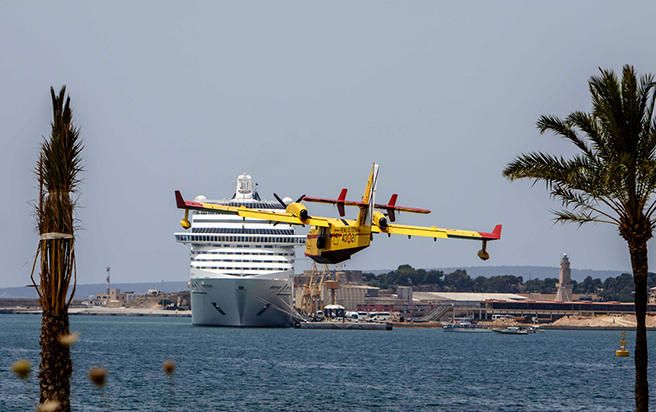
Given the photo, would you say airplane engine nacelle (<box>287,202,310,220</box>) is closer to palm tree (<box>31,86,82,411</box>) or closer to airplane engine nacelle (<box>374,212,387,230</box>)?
airplane engine nacelle (<box>374,212,387,230</box>)

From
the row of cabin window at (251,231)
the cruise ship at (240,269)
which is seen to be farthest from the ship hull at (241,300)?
the row of cabin window at (251,231)

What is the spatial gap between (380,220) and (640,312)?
61.2 ft

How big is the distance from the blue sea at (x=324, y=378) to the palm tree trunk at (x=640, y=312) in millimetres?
15482

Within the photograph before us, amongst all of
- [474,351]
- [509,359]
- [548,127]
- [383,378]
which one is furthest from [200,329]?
[548,127]

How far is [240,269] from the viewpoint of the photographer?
154750mm

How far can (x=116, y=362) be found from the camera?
10038cm

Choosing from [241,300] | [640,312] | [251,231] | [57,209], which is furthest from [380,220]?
[251,231]

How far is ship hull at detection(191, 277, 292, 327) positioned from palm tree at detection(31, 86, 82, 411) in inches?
5156

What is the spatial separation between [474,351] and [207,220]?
4056 cm

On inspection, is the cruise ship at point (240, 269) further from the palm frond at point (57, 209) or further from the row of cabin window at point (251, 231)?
the palm frond at point (57, 209)

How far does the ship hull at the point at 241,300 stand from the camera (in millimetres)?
154125

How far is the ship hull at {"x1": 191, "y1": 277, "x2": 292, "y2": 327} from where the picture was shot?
154125 millimetres

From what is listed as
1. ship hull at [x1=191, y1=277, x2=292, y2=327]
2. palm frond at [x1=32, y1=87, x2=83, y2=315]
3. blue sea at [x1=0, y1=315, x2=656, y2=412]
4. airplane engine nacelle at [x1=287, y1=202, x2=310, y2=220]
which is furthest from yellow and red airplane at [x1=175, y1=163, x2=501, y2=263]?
ship hull at [x1=191, y1=277, x2=292, y2=327]

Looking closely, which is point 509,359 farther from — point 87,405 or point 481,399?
point 87,405
